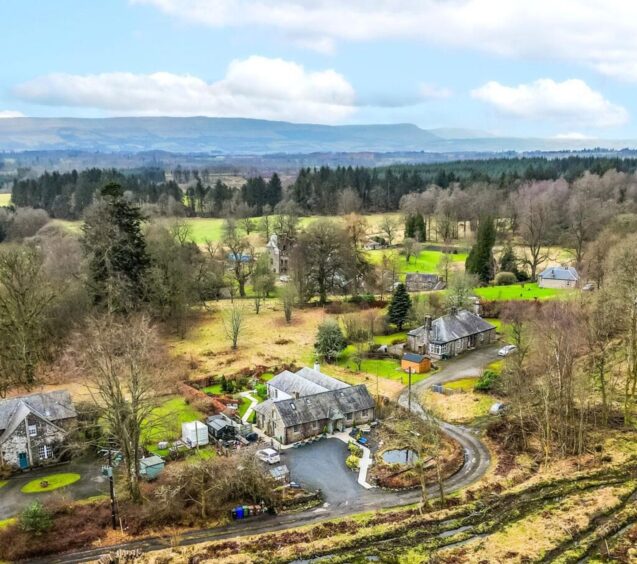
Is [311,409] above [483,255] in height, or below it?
below

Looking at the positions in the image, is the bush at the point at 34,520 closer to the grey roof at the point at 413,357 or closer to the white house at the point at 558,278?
the grey roof at the point at 413,357

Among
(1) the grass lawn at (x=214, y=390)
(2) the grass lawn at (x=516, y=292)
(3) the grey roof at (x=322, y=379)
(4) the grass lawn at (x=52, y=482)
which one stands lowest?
(4) the grass lawn at (x=52, y=482)

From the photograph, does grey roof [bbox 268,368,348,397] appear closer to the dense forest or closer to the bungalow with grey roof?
the bungalow with grey roof

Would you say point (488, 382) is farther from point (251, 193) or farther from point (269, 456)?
point (251, 193)

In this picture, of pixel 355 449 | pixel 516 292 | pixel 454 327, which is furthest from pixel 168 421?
pixel 516 292

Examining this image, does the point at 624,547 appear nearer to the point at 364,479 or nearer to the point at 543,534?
the point at 543,534

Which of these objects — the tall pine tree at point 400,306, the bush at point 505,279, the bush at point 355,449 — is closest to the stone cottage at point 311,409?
the bush at point 355,449

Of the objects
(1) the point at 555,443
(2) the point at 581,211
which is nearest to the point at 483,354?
(1) the point at 555,443
